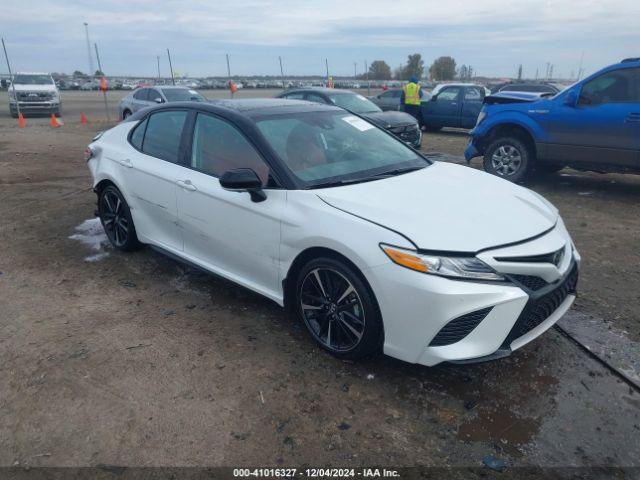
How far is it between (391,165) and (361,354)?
1.52 meters

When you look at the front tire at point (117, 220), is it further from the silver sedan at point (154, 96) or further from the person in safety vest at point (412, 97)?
the person in safety vest at point (412, 97)

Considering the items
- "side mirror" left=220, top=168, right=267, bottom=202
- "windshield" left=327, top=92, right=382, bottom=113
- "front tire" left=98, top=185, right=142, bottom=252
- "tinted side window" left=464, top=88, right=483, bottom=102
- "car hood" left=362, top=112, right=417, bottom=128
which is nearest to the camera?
"side mirror" left=220, top=168, right=267, bottom=202

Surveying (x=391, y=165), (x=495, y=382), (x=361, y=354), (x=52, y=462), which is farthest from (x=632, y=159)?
(x=52, y=462)

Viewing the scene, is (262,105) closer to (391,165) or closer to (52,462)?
(391,165)

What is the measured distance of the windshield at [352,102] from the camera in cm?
1120

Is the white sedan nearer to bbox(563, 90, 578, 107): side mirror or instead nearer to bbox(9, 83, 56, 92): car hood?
bbox(563, 90, 578, 107): side mirror

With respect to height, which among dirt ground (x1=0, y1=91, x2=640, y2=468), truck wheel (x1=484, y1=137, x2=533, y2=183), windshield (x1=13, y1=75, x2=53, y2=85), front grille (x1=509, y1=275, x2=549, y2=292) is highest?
windshield (x1=13, y1=75, x2=53, y2=85)

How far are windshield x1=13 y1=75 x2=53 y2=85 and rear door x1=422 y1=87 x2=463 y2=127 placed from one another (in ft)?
53.0

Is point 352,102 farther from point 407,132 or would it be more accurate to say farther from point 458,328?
point 458,328

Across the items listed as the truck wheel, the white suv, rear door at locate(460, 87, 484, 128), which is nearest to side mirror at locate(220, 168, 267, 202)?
the truck wheel

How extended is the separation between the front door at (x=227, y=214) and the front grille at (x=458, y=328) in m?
1.23

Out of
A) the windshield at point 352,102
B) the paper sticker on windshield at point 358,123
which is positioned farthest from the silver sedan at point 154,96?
the paper sticker on windshield at point 358,123

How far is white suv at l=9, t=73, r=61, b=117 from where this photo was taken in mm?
20125

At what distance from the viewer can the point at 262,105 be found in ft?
13.7
